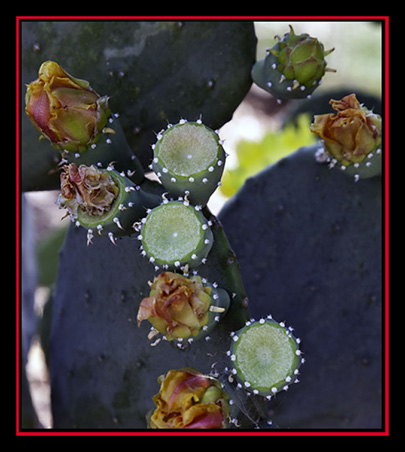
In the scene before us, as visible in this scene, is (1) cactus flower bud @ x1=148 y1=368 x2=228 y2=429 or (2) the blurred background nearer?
(1) cactus flower bud @ x1=148 y1=368 x2=228 y2=429

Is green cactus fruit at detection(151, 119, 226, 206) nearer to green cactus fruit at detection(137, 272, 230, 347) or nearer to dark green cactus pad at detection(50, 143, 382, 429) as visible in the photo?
green cactus fruit at detection(137, 272, 230, 347)

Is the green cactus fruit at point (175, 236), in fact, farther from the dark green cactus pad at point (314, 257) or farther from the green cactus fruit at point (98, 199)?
the dark green cactus pad at point (314, 257)

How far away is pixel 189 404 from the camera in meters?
0.68

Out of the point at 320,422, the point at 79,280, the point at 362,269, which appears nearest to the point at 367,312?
the point at 362,269

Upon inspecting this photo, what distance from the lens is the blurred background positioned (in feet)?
5.56

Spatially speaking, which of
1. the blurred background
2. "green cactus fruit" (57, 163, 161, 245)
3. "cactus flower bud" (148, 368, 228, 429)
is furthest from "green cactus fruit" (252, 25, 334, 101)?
the blurred background

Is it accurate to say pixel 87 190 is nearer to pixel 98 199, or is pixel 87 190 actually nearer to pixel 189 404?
pixel 98 199

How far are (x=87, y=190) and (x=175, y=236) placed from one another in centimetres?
11

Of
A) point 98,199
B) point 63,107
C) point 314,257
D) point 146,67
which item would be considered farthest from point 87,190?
point 314,257

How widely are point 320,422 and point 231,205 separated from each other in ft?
1.55

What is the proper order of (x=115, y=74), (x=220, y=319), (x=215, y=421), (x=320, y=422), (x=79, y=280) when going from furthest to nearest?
(x=320, y=422), (x=79, y=280), (x=115, y=74), (x=220, y=319), (x=215, y=421)

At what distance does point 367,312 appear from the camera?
120 centimetres

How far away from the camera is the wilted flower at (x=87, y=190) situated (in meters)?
0.72

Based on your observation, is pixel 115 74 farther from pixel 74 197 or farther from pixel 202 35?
pixel 74 197
